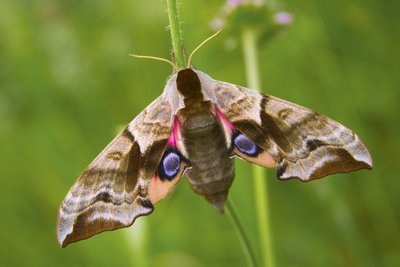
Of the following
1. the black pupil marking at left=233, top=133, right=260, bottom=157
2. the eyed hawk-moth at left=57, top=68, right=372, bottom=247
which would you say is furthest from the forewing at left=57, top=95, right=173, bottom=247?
the black pupil marking at left=233, top=133, right=260, bottom=157

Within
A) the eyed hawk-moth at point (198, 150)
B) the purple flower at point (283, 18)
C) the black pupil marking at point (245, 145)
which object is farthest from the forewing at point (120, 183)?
the purple flower at point (283, 18)

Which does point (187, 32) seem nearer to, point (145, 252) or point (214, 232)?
point (214, 232)

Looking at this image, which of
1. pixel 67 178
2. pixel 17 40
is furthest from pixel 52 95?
pixel 67 178

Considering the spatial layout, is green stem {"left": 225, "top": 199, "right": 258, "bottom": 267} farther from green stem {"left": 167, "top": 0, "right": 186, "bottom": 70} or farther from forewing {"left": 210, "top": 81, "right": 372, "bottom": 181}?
green stem {"left": 167, "top": 0, "right": 186, "bottom": 70}

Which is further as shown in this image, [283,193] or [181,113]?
[283,193]

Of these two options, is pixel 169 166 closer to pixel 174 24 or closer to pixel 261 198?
pixel 174 24

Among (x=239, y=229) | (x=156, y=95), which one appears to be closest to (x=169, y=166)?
(x=239, y=229)

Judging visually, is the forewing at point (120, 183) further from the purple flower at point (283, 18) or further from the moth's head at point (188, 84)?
the purple flower at point (283, 18)
